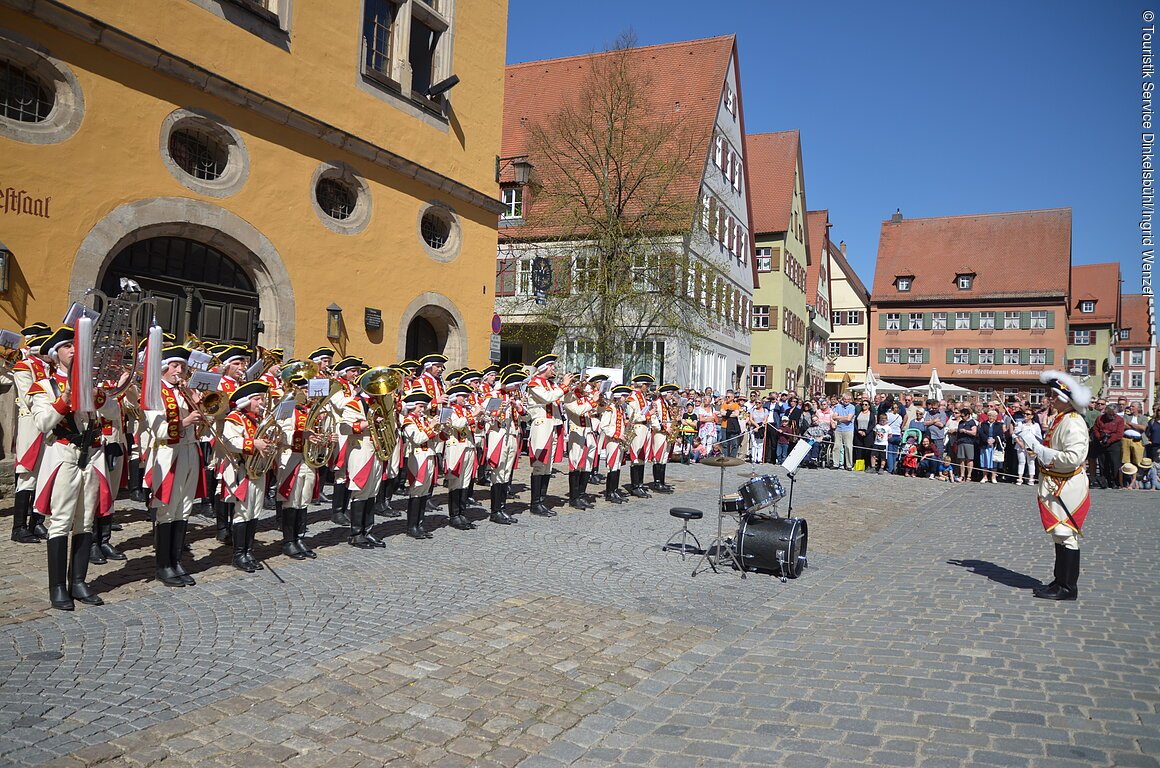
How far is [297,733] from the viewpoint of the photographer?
4.41 m

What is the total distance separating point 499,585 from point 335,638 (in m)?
2.02

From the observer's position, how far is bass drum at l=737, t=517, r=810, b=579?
335 inches

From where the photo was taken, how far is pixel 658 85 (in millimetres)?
36531

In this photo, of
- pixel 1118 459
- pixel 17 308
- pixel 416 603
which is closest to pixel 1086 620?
pixel 416 603

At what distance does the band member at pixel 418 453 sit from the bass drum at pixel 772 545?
353cm

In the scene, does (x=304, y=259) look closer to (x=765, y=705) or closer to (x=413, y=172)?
(x=413, y=172)

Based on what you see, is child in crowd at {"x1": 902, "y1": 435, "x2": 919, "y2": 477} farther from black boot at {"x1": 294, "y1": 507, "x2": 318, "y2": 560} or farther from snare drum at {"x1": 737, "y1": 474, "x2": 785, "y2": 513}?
black boot at {"x1": 294, "y1": 507, "x2": 318, "y2": 560}

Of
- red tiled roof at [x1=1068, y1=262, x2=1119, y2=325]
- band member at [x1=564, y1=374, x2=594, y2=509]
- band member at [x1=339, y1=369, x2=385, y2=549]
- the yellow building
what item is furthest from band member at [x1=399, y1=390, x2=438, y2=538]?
red tiled roof at [x1=1068, y1=262, x2=1119, y2=325]

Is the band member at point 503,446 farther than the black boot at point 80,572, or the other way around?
the band member at point 503,446

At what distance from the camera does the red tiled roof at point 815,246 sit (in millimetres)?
58812

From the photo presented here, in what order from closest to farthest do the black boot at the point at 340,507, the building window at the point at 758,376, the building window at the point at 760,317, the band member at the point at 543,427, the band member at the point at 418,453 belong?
the band member at the point at 418,453 → the black boot at the point at 340,507 → the band member at the point at 543,427 → the building window at the point at 758,376 → the building window at the point at 760,317

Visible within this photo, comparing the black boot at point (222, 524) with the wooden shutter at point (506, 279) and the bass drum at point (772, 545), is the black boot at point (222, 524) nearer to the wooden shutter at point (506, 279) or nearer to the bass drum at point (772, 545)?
the bass drum at point (772, 545)

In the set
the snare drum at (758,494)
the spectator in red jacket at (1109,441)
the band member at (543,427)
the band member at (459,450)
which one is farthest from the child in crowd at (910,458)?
the band member at (459,450)

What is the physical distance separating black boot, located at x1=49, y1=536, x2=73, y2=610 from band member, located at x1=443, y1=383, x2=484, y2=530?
15.0 ft
